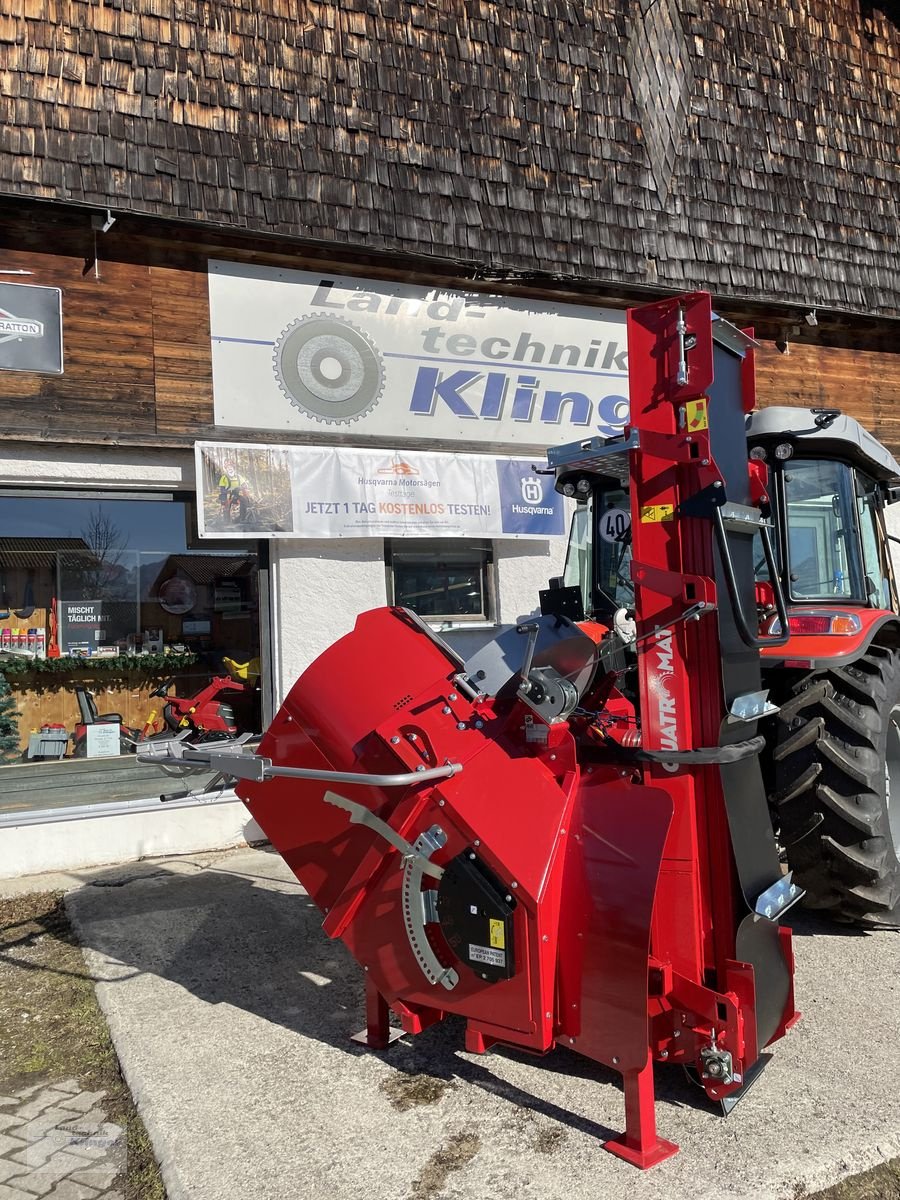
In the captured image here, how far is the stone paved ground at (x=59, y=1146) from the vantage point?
9.20ft

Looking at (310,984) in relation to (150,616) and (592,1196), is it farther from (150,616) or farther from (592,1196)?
(150,616)

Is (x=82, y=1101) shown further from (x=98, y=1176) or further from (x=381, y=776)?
A: (x=381, y=776)

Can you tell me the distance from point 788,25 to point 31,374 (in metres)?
8.60

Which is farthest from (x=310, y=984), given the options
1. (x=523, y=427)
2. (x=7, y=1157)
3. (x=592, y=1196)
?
(x=523, y=427)

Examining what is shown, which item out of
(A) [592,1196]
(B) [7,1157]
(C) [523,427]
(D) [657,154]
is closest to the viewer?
(A) [592,1196]

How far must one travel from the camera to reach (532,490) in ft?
26.3

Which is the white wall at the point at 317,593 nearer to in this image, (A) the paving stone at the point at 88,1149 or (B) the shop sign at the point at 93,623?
(B) the shop sign at the point at 93,623

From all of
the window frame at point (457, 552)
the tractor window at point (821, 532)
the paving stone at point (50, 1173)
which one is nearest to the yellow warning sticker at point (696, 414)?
the tractor window at point (821, 532)

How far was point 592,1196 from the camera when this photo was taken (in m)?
2.60

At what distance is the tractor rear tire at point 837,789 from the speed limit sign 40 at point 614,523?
153cm

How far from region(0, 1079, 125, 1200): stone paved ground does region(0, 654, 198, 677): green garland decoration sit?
4135mm

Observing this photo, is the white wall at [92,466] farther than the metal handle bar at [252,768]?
Yes

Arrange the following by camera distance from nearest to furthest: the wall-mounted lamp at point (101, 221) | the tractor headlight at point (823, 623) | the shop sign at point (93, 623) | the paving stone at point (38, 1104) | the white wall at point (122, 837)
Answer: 1. the paving stone at point (38, 1104)
2. the tractor headlight at point (823, 623)
3. the white wall at point (122, 837)
4. the wall-mounted lamp at point (101, 221)
5. the shop sign at point (93, 623)

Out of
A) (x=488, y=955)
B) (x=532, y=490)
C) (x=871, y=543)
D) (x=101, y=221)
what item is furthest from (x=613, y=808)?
(x=101, y=221)
